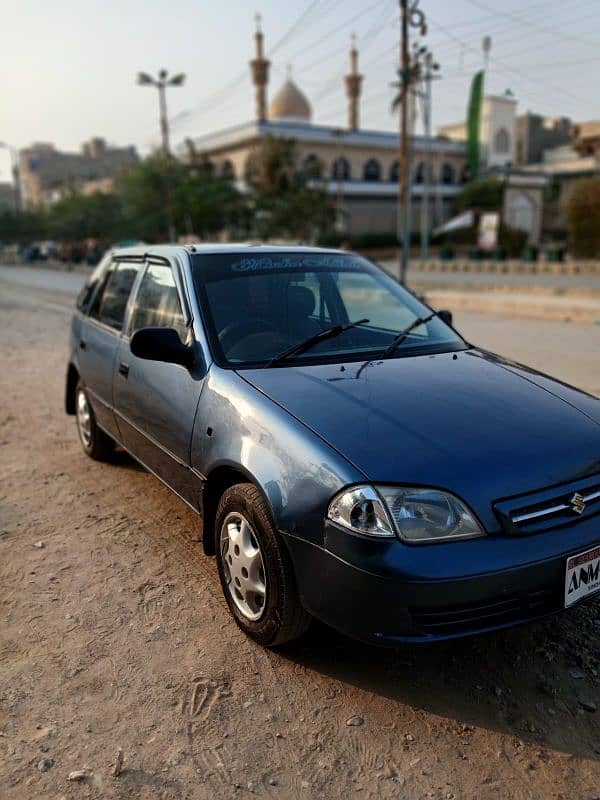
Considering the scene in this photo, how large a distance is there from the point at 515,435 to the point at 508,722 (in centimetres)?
103

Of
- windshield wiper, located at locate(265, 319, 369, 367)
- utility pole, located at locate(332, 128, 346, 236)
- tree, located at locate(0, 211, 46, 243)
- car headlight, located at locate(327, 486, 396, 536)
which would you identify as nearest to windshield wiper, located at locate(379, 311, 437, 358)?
windshield wiper, located at locate(265, 319, 369, 367)

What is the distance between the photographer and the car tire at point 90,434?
17.1 ft

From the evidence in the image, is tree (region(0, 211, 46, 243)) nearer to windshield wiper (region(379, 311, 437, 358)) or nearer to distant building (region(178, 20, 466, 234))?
distant building (region(178, 20, 466, 234))

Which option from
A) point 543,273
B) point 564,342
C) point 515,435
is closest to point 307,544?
point 515,435

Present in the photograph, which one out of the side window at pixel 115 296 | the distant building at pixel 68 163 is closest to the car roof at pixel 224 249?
the side window at pixel 115 296

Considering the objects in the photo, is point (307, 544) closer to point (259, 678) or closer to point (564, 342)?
point (259, 678)

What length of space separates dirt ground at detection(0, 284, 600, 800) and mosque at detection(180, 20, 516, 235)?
53817 mm

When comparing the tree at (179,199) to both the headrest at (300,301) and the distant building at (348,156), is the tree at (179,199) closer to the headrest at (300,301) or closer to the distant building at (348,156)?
the distant building at (348,156)

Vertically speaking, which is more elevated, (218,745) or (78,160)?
(78,160)

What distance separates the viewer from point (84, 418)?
17.7 ft

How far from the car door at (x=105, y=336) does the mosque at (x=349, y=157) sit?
2035 inches

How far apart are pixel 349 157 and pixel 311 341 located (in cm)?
6563

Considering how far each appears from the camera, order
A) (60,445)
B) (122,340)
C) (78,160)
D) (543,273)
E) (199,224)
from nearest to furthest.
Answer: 1. (122,340)
2. (60,445)
3. (543,273)
4. (199,224)
5. (78,160)

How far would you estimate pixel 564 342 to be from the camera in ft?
38.1
